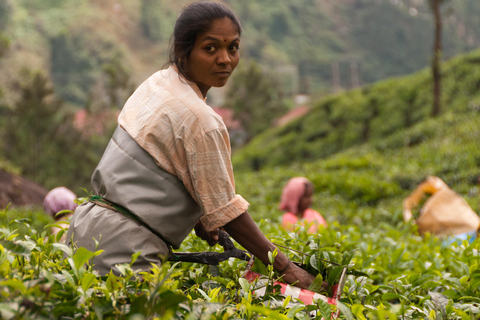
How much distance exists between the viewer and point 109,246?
1.74 m

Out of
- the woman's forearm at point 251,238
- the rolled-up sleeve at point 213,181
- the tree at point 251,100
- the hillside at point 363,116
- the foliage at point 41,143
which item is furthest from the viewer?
the tree at point 251,100

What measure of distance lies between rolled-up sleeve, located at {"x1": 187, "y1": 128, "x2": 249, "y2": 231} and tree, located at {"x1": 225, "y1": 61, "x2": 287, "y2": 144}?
86.8 feet

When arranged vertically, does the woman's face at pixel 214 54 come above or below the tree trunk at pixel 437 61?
above

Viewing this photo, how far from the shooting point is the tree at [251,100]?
2841 cm

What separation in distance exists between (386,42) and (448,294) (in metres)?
78.4

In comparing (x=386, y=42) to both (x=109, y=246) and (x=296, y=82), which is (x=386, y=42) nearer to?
(x=296, y=82)

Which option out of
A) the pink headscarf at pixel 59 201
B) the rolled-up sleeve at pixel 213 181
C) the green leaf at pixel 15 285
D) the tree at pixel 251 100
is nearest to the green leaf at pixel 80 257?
the green leaf at pixel 15 285

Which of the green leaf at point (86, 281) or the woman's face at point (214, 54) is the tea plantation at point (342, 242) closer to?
the green leaf at point (86, 281)

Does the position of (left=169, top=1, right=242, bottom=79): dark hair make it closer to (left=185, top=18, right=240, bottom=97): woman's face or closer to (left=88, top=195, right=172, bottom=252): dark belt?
(left=185, top=18, right=240, bottom=97): woman's face

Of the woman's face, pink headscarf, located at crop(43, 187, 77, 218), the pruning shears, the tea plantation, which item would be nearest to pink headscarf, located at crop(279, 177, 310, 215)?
the tea plantation

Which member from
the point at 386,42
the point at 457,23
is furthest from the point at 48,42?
the point at 457,23

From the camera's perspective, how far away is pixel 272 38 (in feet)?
248

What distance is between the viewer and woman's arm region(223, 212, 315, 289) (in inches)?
72.4

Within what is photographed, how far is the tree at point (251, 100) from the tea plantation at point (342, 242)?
9.34m
